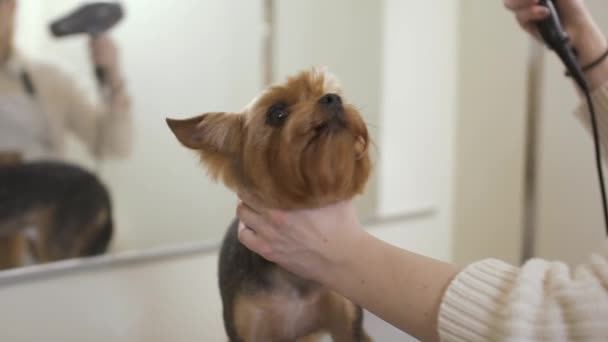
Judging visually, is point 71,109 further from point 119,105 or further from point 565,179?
point 565,179

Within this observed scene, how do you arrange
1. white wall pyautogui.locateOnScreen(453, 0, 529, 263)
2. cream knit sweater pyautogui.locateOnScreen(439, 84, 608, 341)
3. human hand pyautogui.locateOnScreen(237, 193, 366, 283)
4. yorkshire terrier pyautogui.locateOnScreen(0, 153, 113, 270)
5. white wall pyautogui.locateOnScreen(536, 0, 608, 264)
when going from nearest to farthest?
cream knit sweater pyautogui.locateOnScreen(439, 84, 608, 341) < human hand pyautogui.locateOnScreen(237, 193, 366, 283) < yorkshire terrier pyautogui.locateOnScreen(0, 153, 113, 270) < white wall pyautogui.locateOnScreen(536, 0, 608, 264) < white wall pyautogui.locateOnScreen(453, 0, 529, 263)

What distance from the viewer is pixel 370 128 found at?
78 cm

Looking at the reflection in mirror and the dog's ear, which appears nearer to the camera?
the dog's ear

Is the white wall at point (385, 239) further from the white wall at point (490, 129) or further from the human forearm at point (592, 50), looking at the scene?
the human forearm at point (592, 50)

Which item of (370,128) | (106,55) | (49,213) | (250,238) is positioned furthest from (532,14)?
(49,213)

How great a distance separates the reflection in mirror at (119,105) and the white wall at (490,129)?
389 millimetres

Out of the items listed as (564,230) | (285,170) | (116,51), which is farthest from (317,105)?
(564,230)

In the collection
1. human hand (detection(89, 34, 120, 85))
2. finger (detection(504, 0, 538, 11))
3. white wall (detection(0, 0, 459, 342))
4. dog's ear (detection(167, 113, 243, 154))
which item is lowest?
white wall (detection(0, 0, 459, 342))

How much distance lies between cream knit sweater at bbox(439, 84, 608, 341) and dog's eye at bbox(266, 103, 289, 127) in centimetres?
24

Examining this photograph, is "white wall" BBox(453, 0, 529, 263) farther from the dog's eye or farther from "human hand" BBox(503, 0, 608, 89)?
the dog's eye

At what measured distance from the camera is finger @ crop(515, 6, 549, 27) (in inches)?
31.7

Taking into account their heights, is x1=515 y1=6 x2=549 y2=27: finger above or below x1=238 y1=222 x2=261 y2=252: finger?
above

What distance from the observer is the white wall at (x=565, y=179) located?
113 cm

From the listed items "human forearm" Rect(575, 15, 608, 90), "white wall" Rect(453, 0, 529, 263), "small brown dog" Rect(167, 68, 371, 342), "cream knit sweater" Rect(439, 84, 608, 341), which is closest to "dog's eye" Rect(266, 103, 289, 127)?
"small brown dog" Rect(167, 68, 371, 342)
